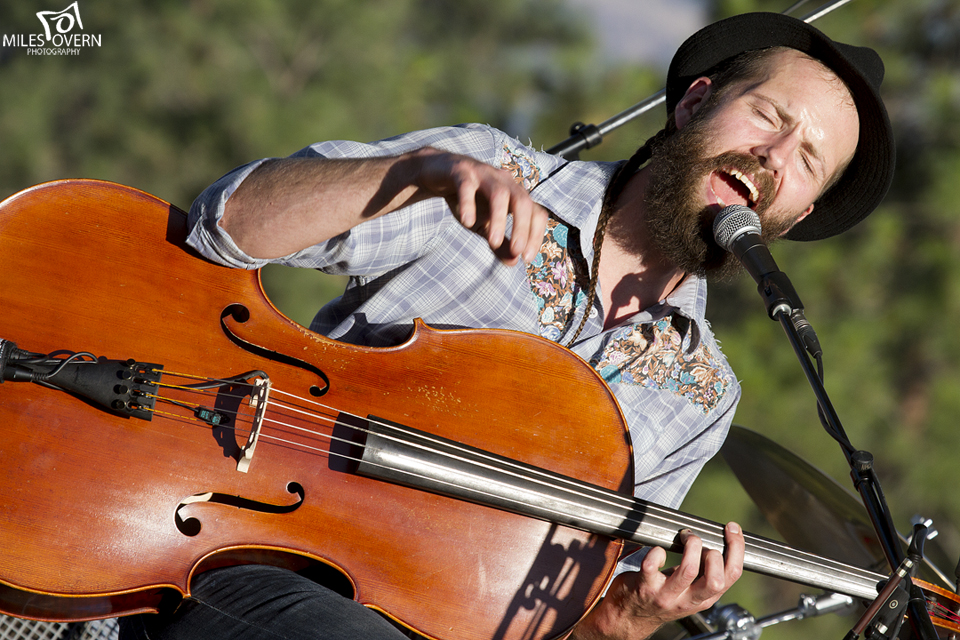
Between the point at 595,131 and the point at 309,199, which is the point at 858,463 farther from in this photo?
the point at 595,131

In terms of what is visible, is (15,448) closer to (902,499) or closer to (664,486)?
(664,486)

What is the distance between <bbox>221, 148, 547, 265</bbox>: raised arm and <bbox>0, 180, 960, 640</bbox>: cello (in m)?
0.12

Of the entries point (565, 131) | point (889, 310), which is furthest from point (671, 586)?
point (889, 310)

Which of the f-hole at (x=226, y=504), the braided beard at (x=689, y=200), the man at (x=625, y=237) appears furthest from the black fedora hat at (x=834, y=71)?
the f-hole at (x=226, y=504)

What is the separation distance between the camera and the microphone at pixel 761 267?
1257mm

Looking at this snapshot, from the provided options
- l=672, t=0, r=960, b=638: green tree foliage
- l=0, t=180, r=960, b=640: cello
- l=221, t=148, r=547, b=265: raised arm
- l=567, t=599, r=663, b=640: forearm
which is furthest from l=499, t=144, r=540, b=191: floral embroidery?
l=672, t=0, r=960, b=638: green tree foliage

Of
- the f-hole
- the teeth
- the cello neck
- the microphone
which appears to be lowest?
the f-hole

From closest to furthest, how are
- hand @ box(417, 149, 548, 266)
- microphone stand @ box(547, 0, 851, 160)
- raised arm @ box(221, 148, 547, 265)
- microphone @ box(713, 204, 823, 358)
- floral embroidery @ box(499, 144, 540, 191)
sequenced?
hand @ box(417, 149, 548, 266)
raised arm @ box(221, 148, 547, 265)
microphone @ box(713, 204, 823, 358)
floral embroidery @ box(499, 144, 540, 191)
microphone stand @ box(547, 0, 851, 160)

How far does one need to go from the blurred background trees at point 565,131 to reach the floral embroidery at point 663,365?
347 centimetres

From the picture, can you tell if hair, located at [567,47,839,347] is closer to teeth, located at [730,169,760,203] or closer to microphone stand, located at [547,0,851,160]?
microphone stand, located at [547,0,851,160]

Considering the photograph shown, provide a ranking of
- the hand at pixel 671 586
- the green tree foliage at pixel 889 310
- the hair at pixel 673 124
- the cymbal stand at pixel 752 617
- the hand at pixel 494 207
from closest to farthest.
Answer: the hand at pixel 494 207 < the hand at pixel 671 586 < the hair at pixel 673 124 < the cymbal stand at pixel 752 617 < the green tree foliage at pixel 889 310

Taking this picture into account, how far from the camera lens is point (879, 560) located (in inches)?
78.6

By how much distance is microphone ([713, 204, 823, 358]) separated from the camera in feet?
4.12

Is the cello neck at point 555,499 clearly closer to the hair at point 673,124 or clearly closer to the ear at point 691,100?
the hair at point 673,124
